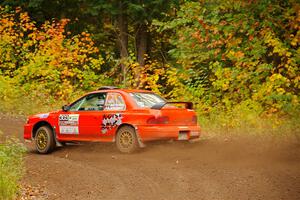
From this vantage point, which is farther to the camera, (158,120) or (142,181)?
→ (158,120)

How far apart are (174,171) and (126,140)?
2613 millimetres

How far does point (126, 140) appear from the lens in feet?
42.5

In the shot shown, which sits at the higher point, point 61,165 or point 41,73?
point 41,73

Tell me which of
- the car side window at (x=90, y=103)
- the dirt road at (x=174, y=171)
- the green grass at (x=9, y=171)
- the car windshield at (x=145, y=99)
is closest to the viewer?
the green grass at (x=9, y=171)

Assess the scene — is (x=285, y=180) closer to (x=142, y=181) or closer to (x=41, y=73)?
(x=142, y=181)

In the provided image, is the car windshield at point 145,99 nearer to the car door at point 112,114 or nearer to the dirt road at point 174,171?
the car door at point 112,114

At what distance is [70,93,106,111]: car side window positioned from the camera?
44.9 ft

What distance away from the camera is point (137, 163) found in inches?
456

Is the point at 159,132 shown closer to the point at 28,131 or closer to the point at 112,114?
the point at 112,114

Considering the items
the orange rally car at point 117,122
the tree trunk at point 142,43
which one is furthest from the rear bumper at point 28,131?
the tree trunk at point 142,43

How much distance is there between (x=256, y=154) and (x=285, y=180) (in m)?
2.83

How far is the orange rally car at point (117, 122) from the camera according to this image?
1272cm

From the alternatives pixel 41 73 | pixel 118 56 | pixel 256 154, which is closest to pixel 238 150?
pixel 256 154

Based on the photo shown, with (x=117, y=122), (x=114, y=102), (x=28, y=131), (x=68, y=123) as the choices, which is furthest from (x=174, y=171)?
(x=28, y=131)
